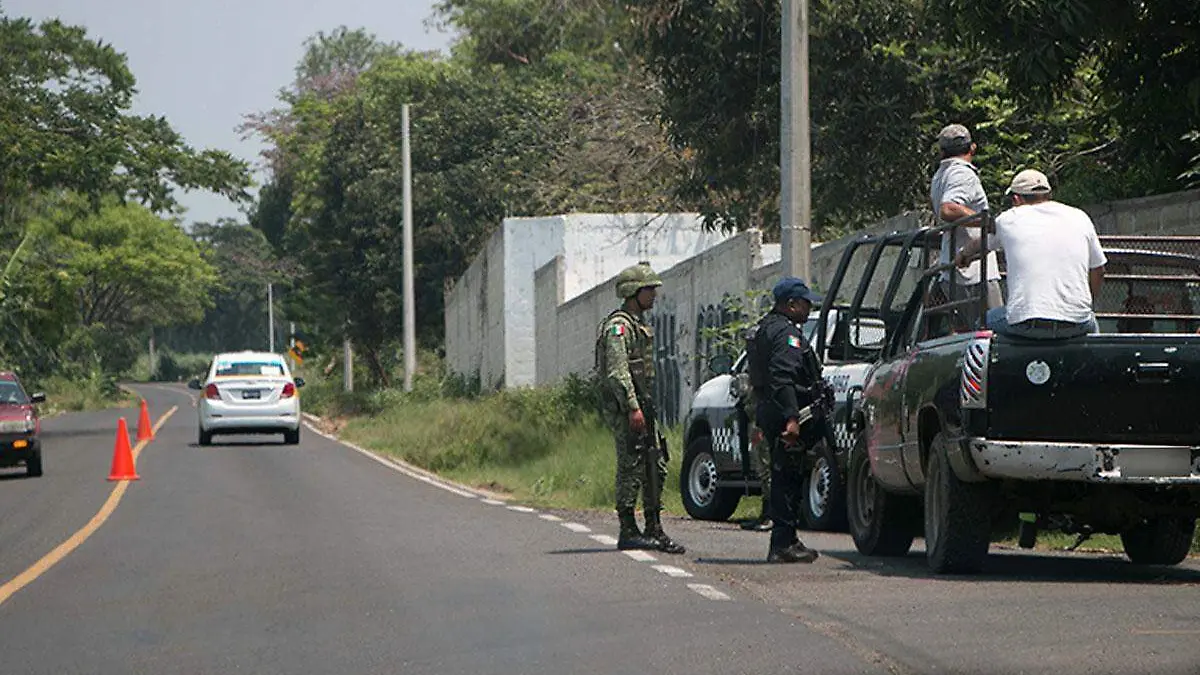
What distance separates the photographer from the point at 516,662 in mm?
8766

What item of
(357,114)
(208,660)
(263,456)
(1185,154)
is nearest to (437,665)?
(208,660)

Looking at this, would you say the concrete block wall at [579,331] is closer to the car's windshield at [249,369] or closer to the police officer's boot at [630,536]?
the car's windshield at [249,369]

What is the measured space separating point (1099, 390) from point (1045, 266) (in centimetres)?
72

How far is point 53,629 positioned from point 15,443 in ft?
57.6

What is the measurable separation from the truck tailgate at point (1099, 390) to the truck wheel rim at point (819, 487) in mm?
4656

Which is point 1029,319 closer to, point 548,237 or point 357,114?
point 548,237

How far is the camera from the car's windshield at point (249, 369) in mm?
37938

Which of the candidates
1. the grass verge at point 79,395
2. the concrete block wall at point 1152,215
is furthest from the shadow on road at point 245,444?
the grass verge at point 79,395

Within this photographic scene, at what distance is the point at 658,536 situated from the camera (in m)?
14.1

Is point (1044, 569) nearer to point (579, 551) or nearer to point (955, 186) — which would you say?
point (955, 186)

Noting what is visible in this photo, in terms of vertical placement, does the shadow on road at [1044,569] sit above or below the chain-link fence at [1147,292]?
below

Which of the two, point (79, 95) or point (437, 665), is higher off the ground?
point (79, 95)

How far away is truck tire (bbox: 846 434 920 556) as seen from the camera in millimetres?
13555

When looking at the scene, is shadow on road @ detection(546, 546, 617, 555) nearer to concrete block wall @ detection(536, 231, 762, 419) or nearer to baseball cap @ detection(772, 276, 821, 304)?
baseball cap @ detection(772, 276, 821, 304)
